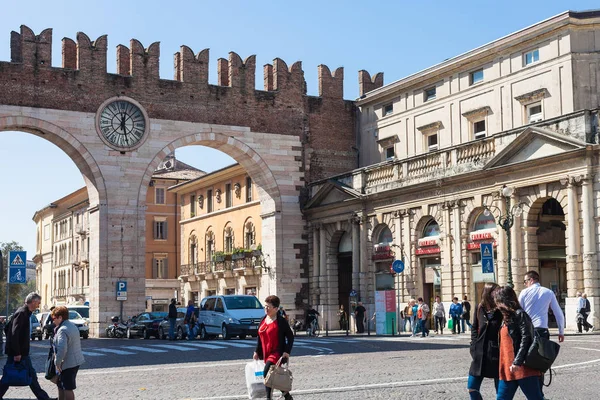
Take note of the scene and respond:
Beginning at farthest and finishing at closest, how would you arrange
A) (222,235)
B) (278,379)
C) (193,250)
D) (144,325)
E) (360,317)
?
1. (193,250)
2. (222,235)
3. (360,317)
4. (144,325)
5. (278,379)

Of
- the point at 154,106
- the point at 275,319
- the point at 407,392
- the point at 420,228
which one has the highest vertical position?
the point at 154,106

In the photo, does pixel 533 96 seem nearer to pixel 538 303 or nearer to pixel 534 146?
pixel 534 146

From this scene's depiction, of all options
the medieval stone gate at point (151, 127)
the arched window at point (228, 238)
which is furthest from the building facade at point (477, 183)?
the arched window at point (228, 238)

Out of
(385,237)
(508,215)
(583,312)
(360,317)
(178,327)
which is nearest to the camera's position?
(583,312)

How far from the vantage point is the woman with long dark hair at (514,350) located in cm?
945

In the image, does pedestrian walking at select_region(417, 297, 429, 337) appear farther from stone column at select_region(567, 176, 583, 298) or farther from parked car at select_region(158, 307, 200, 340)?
parked car at select_region(158, 307, 200, 340)

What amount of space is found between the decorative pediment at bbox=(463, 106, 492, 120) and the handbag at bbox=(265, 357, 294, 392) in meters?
29.3

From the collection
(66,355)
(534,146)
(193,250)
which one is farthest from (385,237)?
(66,355)

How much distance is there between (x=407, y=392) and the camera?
14.9 meters

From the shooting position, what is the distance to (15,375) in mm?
13789

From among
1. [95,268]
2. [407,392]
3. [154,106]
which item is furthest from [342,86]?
[407,392]

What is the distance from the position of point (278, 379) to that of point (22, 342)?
414 cm

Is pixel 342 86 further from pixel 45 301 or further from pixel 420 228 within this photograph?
pixel 45 301

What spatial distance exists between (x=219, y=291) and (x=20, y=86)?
2169 cm
